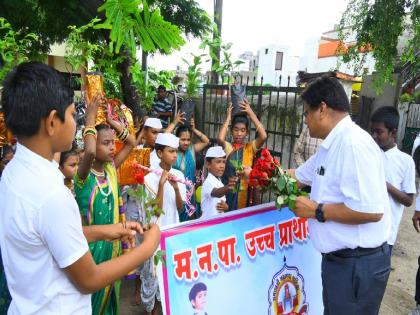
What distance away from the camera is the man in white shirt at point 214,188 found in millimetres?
3549

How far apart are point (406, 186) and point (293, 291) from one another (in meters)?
1.46

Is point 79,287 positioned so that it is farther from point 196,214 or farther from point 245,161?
point 196,214

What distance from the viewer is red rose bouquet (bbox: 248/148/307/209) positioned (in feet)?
7.41

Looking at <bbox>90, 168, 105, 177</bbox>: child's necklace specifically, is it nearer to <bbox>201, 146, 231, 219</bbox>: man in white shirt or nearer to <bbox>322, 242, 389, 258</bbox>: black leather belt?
<bbox>201, 146, 231, 219</bbox>: man in white shirt

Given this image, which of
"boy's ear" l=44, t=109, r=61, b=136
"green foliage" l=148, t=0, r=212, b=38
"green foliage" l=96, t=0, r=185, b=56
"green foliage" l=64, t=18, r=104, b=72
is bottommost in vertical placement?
"boy's ear" l=44, t=109, r=61, b=136

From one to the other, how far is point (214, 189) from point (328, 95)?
1.75m

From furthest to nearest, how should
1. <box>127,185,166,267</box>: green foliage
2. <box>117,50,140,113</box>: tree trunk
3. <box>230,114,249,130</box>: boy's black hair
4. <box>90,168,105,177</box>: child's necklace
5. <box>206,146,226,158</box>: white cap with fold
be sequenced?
<box>117,50,140,113</box>: tree trunk
<box>230,114,249,130</box>: boy's black hair
<box>206,146,226,158</box>: white cap with fold
<box>90,168,105,177</box>: child's necklace
<box>127,185,166,267</box>: green foliage

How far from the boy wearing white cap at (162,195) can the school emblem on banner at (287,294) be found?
1045mm

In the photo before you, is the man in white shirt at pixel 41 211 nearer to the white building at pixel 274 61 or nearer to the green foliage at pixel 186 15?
the green foliage at pixel 186 15

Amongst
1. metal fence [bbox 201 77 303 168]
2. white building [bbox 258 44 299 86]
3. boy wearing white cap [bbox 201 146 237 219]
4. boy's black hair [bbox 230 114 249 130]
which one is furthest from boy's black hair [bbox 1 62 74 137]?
white building [bbox 258 44 299 86]

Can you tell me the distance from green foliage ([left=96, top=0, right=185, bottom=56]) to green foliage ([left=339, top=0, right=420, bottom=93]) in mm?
4108

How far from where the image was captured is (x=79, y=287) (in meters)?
1.23

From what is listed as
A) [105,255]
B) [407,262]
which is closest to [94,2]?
[105,255]

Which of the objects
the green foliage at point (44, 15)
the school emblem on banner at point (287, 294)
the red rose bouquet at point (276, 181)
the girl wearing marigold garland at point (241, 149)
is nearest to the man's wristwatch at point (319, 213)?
the red rose bouquet at point (276, 181)
